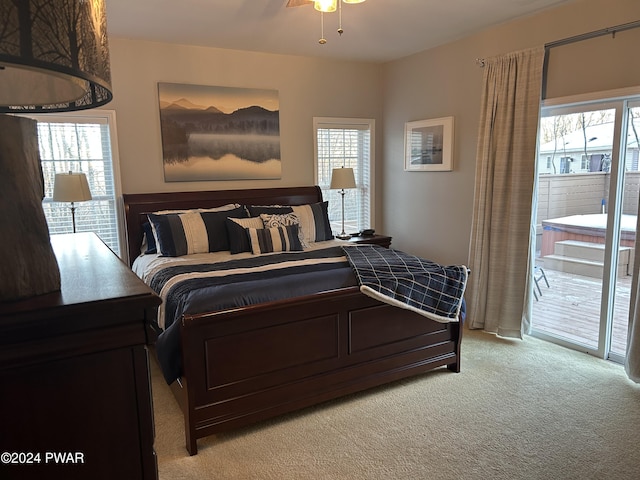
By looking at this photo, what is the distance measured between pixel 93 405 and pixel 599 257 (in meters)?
3.81

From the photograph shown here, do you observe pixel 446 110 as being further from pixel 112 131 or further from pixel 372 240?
pixel 112 131

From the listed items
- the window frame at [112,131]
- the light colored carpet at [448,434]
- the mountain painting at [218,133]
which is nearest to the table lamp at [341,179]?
the mountain painting at [218,133]

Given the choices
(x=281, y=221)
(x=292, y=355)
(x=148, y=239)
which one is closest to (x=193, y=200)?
(x=148, y=239)

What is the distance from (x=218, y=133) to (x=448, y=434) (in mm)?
3393

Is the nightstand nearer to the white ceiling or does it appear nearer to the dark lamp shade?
the white ceiling

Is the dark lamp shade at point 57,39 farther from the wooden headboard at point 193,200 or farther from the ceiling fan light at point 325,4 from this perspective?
the wooden headboard at point 193,200

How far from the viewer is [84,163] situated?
405cm

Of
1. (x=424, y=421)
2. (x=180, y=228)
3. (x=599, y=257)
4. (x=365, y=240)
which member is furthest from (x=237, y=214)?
(x=599, y=257)

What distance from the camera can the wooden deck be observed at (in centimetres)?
345

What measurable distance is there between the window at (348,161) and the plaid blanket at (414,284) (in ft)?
6.92

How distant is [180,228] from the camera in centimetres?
384

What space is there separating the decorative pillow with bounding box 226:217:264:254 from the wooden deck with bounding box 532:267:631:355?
2.56 m

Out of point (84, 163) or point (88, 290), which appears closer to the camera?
point (88, 290)

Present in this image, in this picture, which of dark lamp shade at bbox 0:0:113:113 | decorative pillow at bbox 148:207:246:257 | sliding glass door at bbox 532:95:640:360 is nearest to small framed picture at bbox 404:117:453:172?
sliding glass door at bbox 532:95:640:360
